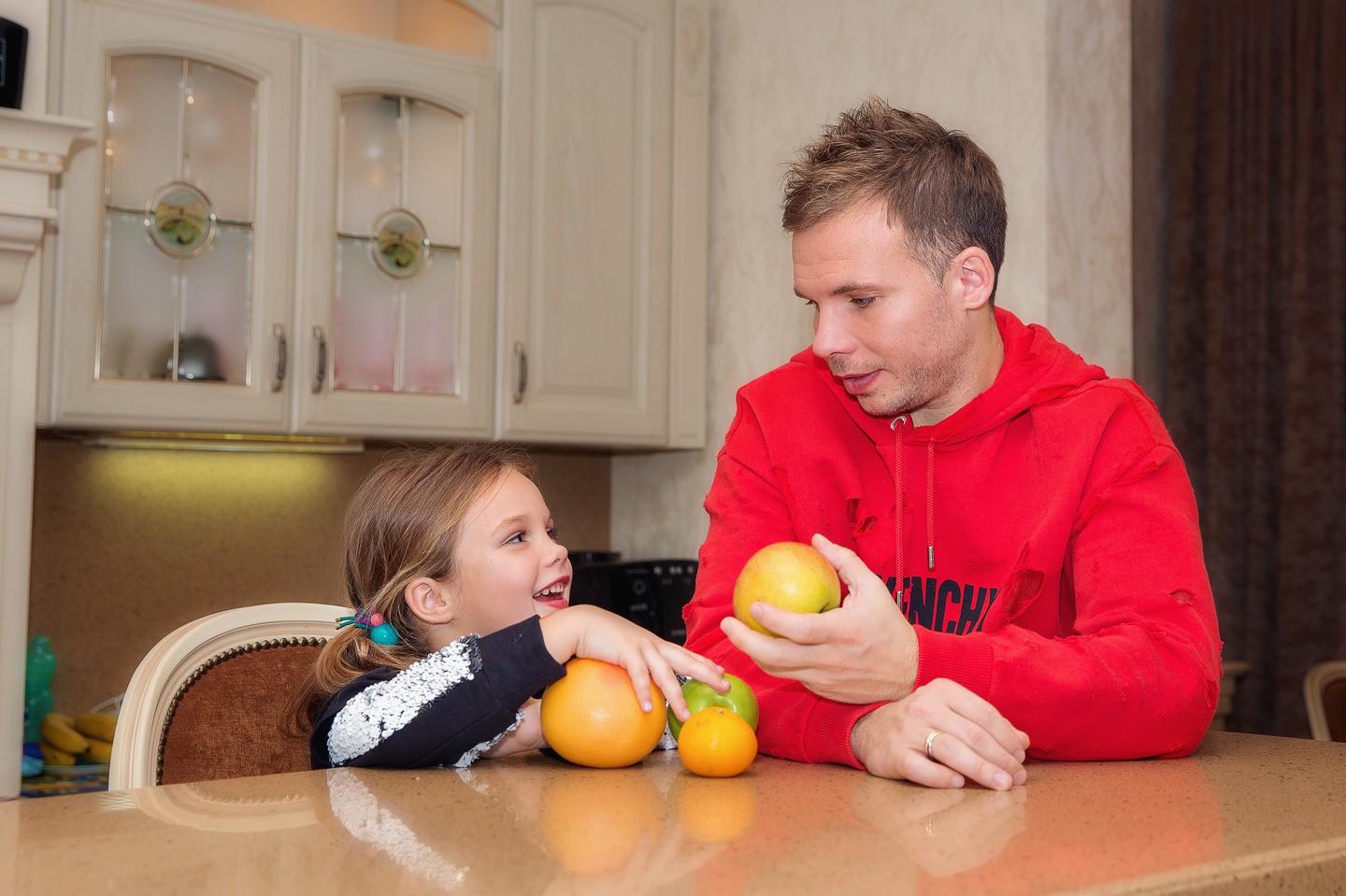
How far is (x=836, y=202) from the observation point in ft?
4.15

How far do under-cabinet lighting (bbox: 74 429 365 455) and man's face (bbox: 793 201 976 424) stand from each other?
1588 millimetres

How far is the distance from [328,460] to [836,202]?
1.92m

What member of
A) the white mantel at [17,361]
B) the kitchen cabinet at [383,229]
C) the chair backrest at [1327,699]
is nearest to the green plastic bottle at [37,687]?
the white mantel at [17,361]

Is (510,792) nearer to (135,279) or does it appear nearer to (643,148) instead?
(135,279)

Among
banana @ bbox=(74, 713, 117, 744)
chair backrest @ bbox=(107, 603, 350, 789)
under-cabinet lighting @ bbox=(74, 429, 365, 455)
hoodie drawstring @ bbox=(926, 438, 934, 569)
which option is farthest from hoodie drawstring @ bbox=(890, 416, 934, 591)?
banana @ bbox=(74, 713, 117, 744)

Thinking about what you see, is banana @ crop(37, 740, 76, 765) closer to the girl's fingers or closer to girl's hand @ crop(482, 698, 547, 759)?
girl's hand @ crop(482, 698, 547, 759)

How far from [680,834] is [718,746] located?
20cm

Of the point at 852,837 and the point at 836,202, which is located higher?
the point at 836,202

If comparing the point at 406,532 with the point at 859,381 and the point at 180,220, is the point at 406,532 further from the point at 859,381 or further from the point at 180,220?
the point at 180,220

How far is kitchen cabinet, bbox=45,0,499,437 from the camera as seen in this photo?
2.31 m

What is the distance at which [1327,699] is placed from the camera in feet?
6.29

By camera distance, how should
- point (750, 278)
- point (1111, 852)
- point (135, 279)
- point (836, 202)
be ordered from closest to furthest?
point (1111, 852) → point (836, 202) → point (135, 279) → point (750, 278)

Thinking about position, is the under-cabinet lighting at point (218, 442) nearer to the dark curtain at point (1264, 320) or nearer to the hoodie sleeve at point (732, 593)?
the hoodie sleeve at point (732, 593)

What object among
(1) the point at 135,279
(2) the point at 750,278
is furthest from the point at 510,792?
(2) the point at 750,278
